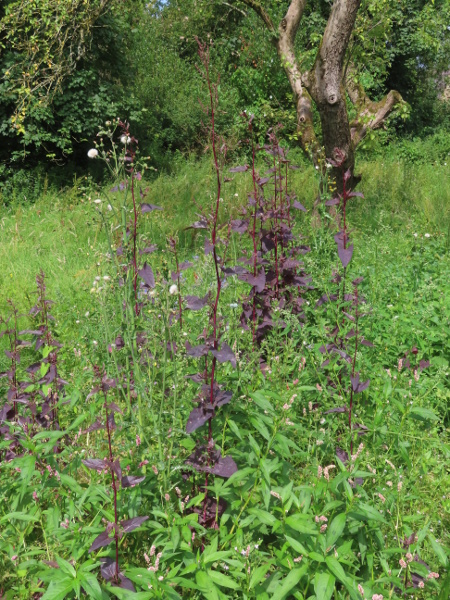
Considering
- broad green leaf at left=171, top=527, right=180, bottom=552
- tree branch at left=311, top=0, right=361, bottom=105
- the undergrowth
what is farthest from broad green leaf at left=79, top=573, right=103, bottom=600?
Answer: tree branch at left=311, top=0, right=361, bottom=105

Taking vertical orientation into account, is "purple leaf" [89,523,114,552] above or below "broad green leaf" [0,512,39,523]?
above

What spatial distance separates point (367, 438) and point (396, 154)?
13.3 meters

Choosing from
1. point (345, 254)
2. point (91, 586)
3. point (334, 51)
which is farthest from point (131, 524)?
point (334, 51)

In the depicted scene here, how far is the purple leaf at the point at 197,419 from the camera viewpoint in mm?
2020

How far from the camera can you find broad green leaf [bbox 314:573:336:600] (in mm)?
1659

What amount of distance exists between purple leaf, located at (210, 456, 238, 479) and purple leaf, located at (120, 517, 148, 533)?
1.03 feet

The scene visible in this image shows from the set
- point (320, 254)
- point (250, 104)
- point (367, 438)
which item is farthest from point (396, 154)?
point (367, 438)

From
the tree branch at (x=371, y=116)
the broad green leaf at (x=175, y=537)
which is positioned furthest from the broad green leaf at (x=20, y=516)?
the tree branch at (x=371, y=116)

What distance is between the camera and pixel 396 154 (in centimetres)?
1454

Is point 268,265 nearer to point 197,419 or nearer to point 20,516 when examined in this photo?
point 197,419

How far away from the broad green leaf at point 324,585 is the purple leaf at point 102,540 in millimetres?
686

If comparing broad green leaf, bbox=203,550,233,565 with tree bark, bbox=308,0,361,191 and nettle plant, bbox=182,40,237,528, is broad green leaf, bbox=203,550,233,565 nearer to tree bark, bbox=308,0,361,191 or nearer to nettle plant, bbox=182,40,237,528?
nettle plant, bbox=182,40,237,528

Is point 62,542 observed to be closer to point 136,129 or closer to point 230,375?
point 230,375

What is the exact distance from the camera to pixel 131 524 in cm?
183
